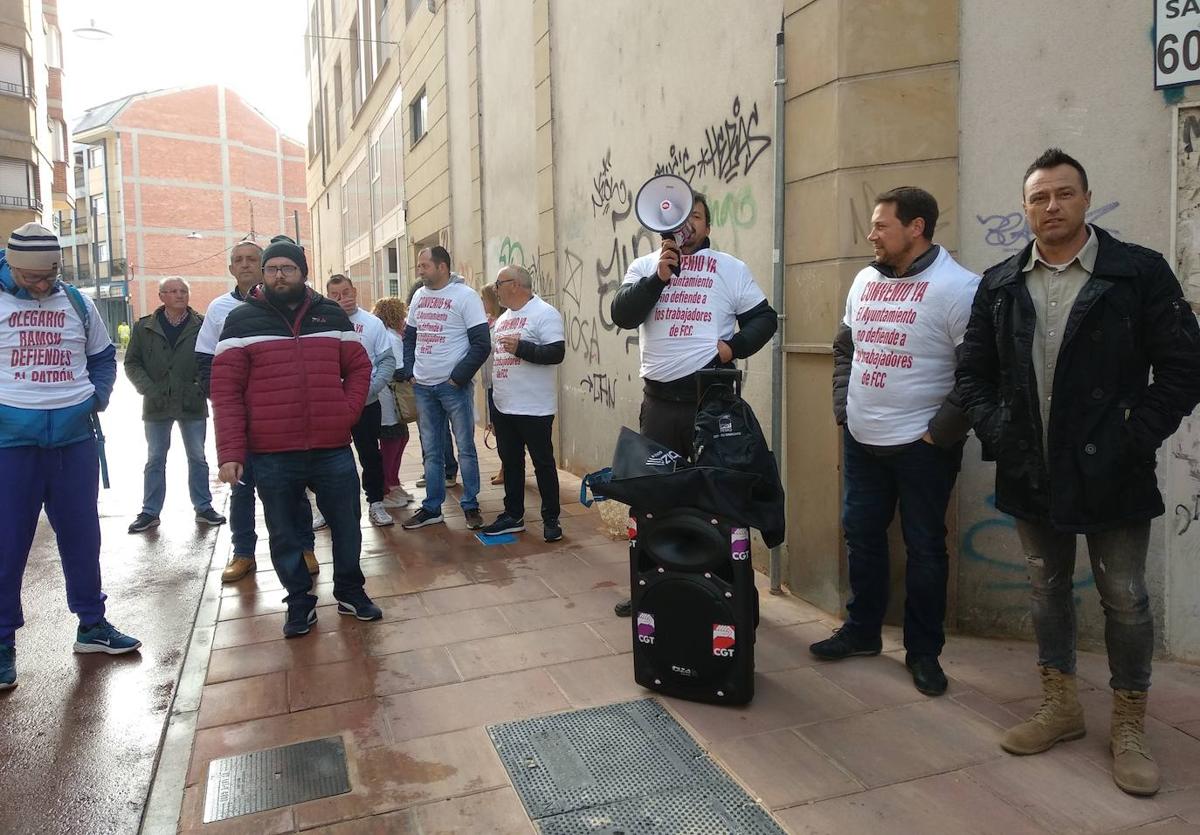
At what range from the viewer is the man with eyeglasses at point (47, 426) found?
4.08 m

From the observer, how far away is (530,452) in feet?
20.1

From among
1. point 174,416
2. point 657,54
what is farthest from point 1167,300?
point 174,416

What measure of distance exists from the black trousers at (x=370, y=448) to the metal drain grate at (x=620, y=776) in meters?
3.77

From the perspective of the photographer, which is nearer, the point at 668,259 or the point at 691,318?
the point at 668,259

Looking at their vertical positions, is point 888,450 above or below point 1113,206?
below

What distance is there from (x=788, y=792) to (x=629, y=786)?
1.69 ft

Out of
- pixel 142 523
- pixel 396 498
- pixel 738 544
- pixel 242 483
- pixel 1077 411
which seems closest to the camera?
pixel 1077 411

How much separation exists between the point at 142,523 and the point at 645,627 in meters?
5.07

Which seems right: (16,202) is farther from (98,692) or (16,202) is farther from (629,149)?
(98,692)

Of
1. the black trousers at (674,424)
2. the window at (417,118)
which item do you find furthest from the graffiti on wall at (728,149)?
the window at (417,118)

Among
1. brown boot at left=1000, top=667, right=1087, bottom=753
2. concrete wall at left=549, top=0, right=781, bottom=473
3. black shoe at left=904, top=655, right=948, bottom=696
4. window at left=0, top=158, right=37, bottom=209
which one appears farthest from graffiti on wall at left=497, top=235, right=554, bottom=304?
window at left=0, top=158, right=37, bottom=209

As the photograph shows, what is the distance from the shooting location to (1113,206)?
12.5 feet

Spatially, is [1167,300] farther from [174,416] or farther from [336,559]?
[174,416]

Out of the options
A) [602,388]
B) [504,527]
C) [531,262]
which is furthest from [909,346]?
[531,262]
